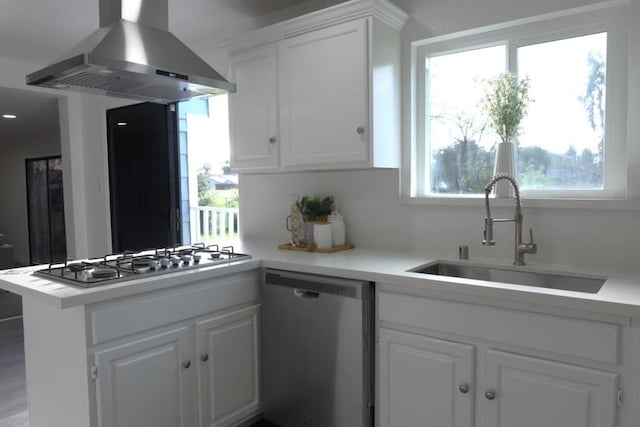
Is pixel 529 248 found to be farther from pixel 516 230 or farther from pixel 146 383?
pixel 146 383

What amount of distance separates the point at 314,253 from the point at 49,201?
6.86 meters

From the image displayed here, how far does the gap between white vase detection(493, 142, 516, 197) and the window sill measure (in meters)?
0.05

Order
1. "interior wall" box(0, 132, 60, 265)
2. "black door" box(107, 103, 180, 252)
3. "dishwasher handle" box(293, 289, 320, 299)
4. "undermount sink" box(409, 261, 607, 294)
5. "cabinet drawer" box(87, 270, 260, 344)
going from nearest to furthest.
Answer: "cabinet drawer" box(87, 270, 260, 344) → "undermount sink" box(409, 261, 607, 294) → "dishwasher handle" box(293, 289, 320, 299) → "black door" box(107, 103, 180, 252) → "interior wall" box(0, 132, 60, 265)

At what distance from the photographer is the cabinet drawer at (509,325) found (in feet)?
4.90

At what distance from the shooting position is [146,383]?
189cm

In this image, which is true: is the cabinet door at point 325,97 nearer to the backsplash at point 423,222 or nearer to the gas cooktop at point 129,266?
the backsplash at point 423,222

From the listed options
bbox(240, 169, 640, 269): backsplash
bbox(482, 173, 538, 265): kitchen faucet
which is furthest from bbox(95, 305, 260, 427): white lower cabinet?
bbox(482, 173, 538, 265): kitchen faucet

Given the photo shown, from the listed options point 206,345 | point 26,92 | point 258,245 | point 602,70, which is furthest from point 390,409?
point 26,92

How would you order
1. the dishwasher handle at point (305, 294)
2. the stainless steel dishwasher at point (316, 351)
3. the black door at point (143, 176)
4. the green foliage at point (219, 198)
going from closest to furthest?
the stainless steel dishwasher at point (316, 351) < the dishwasher handle at point (305, 294) < the black door at point (143, 176) < the green foliage at point (219, 198)

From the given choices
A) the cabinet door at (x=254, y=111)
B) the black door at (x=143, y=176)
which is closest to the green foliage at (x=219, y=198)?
the black door at (x=143, y=176)

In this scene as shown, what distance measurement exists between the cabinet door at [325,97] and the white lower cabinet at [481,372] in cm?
86

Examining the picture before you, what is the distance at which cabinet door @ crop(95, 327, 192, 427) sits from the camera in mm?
1757

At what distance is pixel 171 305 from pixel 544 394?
149 centimetres

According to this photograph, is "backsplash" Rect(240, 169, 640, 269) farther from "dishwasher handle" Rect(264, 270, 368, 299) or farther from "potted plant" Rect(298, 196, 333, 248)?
"dishwasher handle" Rect(264, 270, 368, 299)
